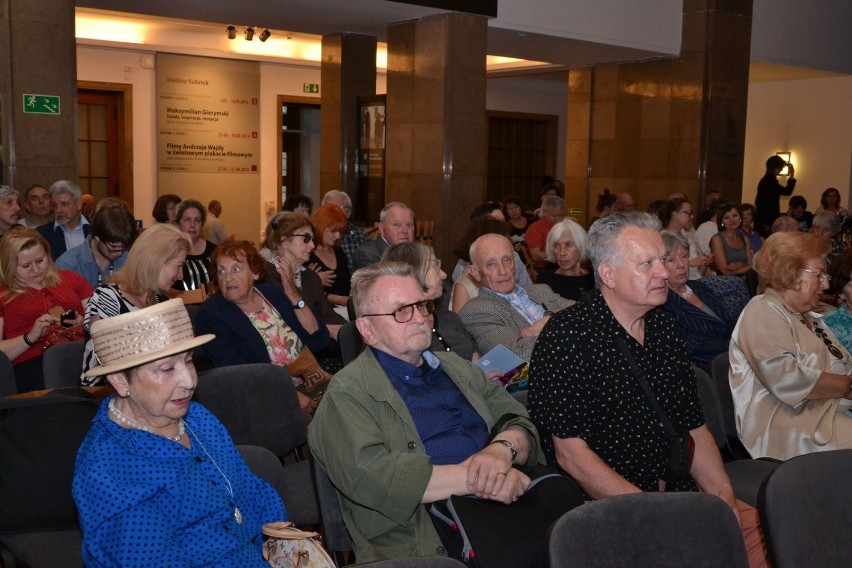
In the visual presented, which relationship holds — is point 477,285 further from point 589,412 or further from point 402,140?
point 402,140

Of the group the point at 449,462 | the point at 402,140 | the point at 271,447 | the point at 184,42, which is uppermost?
the point at 184,42

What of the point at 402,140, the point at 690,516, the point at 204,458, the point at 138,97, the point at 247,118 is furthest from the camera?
the point at 247,118

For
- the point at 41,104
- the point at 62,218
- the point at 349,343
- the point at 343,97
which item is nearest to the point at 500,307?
the point at 349,343

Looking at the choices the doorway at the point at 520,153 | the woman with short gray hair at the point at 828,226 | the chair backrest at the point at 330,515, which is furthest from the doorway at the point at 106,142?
the chair backrest at the point at 330,515

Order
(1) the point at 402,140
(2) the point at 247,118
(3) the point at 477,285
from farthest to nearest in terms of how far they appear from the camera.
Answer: (2) the point at 247,118 → (1) the point at 402,140 → (3) the point at 477,285

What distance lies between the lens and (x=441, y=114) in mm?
10125

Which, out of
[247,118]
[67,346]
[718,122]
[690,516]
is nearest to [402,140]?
[247,118]

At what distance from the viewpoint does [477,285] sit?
17.2 feet

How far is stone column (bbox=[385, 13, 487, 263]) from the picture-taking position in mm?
10062

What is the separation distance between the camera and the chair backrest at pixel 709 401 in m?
3.69

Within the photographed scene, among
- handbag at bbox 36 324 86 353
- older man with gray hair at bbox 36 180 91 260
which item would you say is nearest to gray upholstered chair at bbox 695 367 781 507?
handbag at bbox 36 324 86 353

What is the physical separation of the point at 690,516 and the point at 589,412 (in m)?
0.70

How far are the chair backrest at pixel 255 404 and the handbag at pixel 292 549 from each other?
1097 millimetres

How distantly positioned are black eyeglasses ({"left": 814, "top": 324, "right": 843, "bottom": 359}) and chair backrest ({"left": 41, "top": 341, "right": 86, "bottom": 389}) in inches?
129
